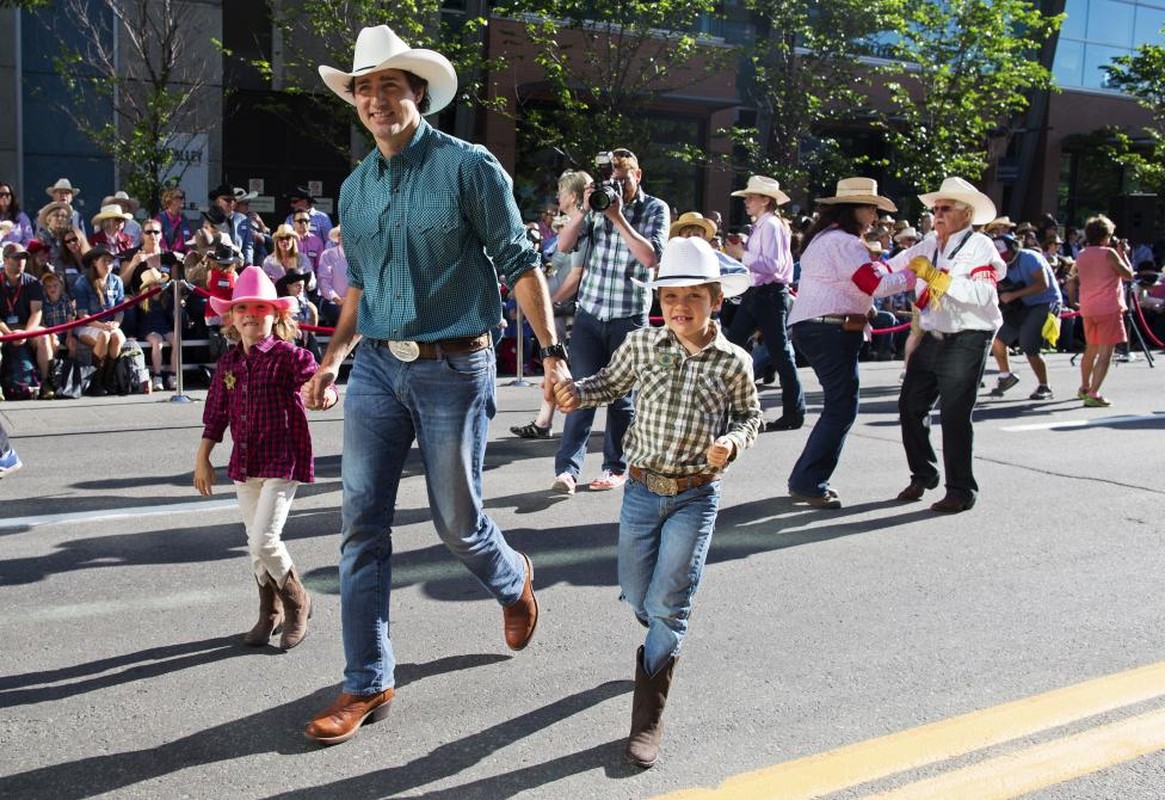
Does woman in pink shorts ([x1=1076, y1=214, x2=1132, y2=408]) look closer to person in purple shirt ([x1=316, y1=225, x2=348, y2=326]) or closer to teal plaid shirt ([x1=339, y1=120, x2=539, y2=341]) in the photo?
person in purple shirt ([x1=316, y1=225, x2=348, y2=326])

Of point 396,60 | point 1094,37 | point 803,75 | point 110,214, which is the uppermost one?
point 1094,37

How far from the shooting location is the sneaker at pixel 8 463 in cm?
748

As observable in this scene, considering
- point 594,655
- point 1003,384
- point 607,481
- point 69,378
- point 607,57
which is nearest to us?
point 594,655

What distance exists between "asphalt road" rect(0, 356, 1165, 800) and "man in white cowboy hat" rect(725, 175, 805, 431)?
6.70 feet

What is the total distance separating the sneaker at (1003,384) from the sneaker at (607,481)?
21.7 ft

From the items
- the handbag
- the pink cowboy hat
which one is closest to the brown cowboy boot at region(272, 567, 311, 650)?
the pink cowboy hat

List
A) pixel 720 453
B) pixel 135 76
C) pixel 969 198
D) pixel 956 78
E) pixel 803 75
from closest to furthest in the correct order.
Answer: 1. pixel 720 453
2. pixel 969 198
3. pixel 135 76
4. pixel 803 75
5. pixel 956 78

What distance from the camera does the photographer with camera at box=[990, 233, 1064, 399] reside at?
12625 mm

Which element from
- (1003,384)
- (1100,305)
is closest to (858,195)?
(1100,305)

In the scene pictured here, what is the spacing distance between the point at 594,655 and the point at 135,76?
17009mm

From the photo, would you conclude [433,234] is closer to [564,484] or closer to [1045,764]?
[1045,764]

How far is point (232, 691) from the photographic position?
4133 mm

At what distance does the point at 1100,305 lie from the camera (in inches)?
483

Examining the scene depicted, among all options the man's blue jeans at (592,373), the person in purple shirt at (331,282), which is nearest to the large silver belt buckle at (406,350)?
the man's blue jeans at (592,373)
